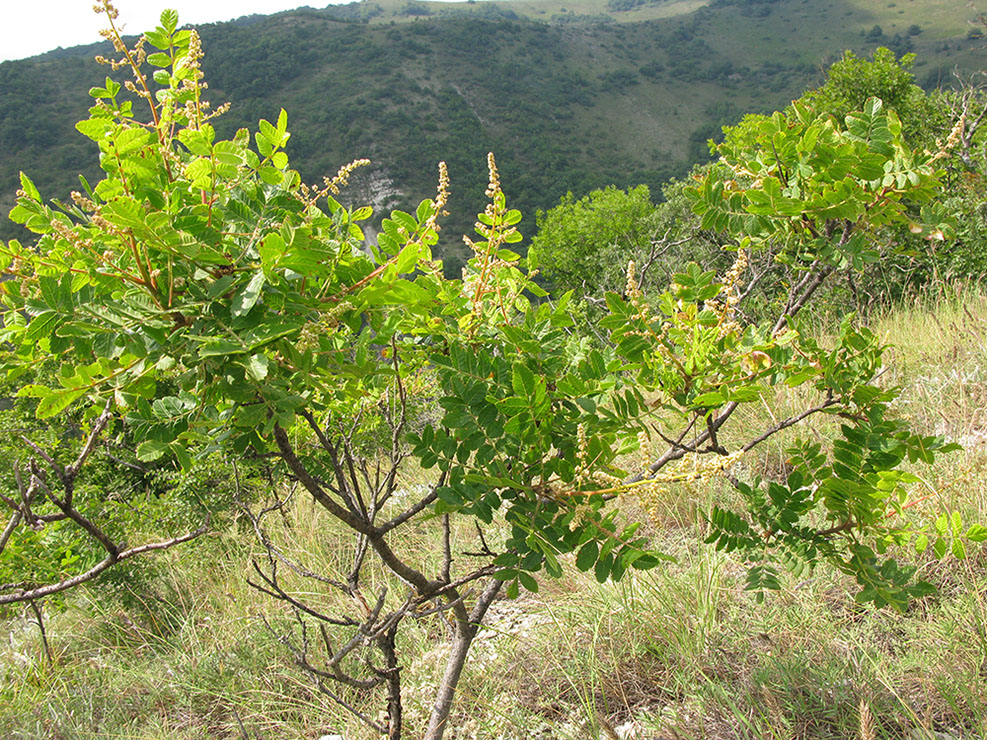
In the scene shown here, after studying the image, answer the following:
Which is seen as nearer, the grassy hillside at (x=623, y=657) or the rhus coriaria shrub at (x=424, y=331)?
the rhus coriaria shrub at (x=424, y=331)

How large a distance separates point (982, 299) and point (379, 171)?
31.6 metres

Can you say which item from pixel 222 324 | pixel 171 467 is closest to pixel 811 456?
pixel 222 324

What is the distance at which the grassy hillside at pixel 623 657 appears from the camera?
1680 mm

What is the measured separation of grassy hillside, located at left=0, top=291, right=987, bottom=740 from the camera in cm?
168

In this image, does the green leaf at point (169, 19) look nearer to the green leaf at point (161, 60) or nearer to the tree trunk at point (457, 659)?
the green leaf at point (161, 60)

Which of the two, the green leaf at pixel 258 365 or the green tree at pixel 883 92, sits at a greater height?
the green tree at pixel 883 92

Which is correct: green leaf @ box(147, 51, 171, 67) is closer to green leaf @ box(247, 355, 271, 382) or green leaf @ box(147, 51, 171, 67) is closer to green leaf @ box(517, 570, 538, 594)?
green leaf @ box(247, 355, 271, 382)

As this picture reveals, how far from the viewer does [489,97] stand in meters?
44.5

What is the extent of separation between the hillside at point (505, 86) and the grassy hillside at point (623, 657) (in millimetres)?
24047

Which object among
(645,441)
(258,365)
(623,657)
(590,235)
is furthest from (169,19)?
(590,235)

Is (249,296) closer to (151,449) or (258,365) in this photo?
(258,365)

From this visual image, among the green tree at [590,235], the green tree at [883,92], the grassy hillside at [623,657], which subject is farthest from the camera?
the green tree at [590,235]

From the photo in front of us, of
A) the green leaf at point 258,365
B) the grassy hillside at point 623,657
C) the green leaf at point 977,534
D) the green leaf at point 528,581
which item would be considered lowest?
the grassy hillside at point 623,657

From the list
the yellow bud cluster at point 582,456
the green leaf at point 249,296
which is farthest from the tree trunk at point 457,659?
the green leaf at point 249,296
